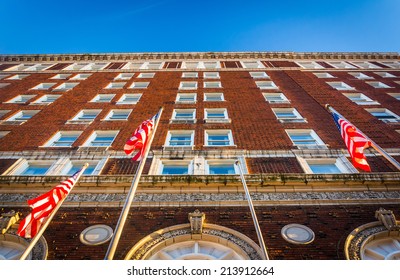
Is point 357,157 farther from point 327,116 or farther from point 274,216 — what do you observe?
point 327,116

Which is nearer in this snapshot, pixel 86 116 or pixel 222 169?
pixel 222 169

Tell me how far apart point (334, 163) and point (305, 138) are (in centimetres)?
341

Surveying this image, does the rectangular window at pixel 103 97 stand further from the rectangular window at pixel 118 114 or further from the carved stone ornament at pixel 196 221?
the carved stone ornament at pixel 196 221

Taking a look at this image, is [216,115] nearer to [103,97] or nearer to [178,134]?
[178,134]

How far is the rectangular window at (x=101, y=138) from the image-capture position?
1917 centimetres

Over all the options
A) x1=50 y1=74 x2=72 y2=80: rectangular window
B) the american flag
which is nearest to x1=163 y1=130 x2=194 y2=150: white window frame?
the american flag

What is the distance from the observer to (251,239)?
36.3 ft

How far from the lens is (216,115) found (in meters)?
23.4

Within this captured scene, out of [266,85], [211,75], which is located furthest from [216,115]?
[211,75]

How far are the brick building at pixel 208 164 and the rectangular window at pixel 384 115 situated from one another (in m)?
0.13

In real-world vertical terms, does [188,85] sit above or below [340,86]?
above

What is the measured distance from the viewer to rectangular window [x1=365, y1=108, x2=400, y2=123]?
21516 millimetres


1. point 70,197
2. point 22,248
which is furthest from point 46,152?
point 22,248

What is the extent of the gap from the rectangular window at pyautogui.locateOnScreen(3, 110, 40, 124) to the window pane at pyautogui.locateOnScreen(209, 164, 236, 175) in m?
15.4
